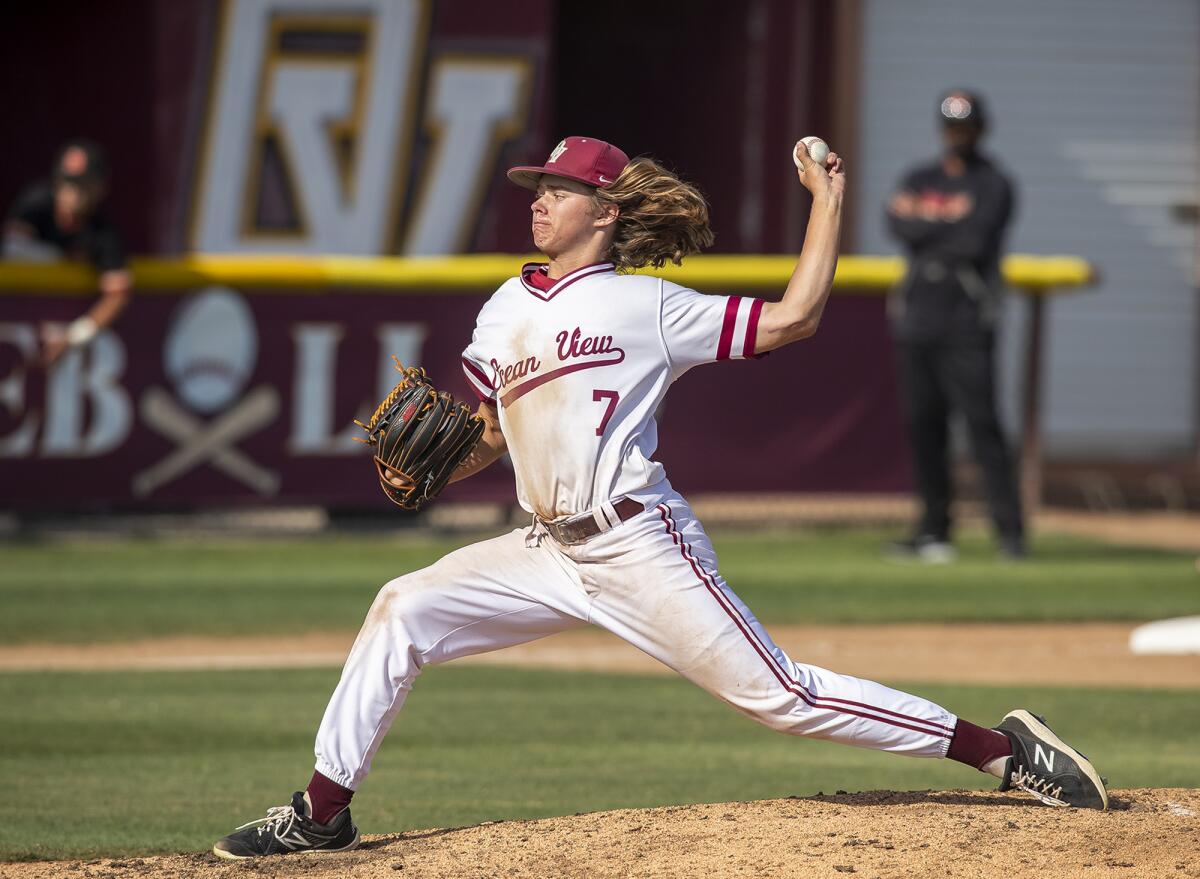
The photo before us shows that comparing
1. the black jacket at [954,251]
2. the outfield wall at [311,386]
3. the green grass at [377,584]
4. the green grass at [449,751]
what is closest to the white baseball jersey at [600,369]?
the green grass at [449,751]

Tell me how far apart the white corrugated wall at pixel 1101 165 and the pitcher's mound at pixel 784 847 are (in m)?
11.8

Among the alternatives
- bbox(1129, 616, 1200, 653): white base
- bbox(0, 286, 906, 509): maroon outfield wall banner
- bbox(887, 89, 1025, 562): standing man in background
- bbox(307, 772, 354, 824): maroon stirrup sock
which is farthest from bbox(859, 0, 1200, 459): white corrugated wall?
bbox(307, 772, 354, 824): maroon stirrup sock

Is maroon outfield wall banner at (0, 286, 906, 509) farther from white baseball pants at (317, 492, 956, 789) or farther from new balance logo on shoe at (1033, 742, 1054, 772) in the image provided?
new balance logo on shoe at (1033, 742, 1054, 772)

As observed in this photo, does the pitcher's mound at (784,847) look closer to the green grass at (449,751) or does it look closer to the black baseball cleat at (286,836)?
the black baseball cleat at (286,836)

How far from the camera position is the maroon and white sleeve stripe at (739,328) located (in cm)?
470

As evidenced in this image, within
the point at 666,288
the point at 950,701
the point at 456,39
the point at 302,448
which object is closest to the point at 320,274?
the point at 302,448

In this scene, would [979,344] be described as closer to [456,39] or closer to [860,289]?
[860,289]

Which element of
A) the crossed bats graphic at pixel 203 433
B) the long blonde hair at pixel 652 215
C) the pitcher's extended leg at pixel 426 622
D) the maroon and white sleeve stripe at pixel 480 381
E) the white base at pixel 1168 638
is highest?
the long blonde hair at pixel 652 215

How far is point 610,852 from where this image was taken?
4.77m

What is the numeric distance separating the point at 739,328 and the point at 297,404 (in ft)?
26.4

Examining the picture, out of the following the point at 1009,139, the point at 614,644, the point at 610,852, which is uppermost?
the point at 1009,139

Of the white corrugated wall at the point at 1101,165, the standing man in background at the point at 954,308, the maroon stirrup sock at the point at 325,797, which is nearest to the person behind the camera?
the maroon stirrup sock at the point at 325,797

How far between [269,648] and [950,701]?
3509 mm

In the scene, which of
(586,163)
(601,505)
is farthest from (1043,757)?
(586,163)
